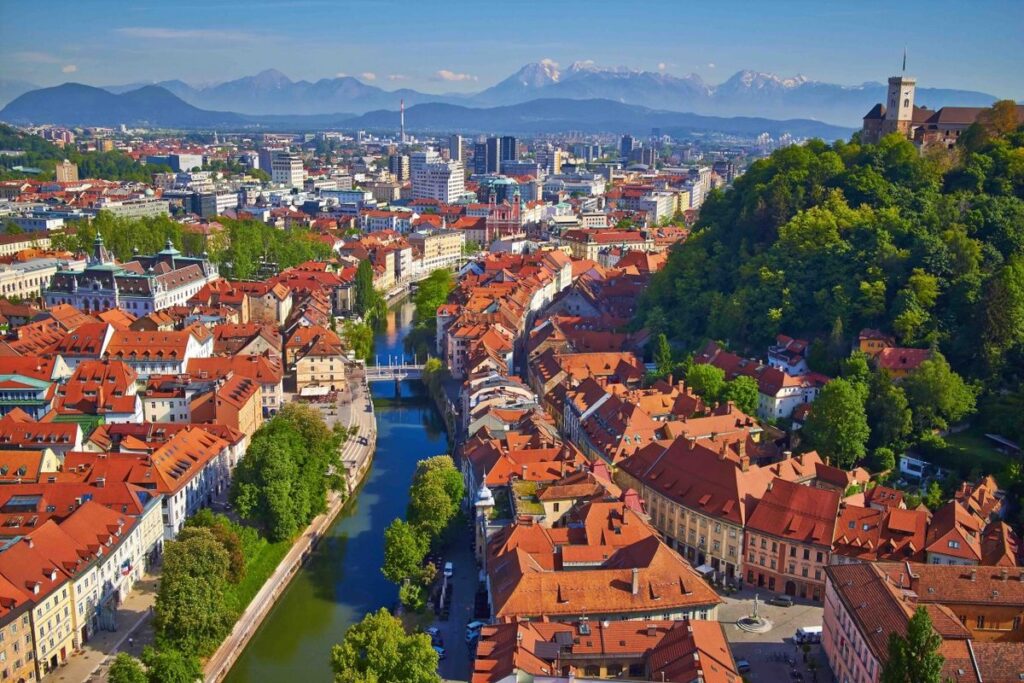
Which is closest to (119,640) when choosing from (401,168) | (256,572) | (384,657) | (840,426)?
(256,572)

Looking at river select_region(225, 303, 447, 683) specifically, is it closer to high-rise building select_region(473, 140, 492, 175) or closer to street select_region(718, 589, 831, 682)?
street select_region(718, 589, 831, 682)

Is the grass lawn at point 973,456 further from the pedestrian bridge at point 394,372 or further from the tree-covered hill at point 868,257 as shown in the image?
the pedestrian bridge at point 394,372

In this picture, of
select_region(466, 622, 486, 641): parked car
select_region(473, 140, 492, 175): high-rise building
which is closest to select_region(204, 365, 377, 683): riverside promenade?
select_region(466, 622, 486, 641): parked car

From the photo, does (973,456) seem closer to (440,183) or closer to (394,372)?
(394,372)

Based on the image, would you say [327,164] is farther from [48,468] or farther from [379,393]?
[48,468]

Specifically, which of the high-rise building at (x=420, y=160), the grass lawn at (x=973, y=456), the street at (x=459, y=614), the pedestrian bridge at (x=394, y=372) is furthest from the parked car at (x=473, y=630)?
the high-rise building at (x=420, y=160)
